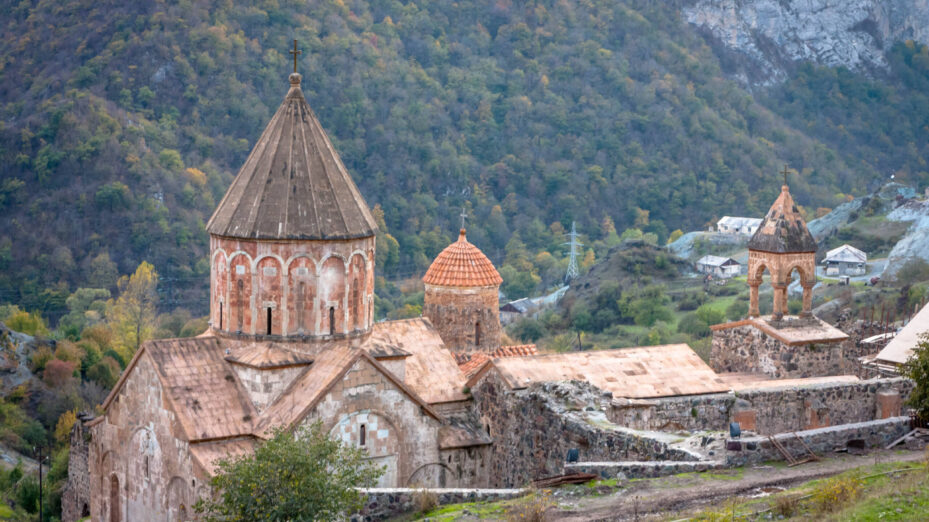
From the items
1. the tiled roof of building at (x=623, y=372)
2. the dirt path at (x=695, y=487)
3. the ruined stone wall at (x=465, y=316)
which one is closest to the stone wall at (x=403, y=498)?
the dirt path at (x=695, y=487)

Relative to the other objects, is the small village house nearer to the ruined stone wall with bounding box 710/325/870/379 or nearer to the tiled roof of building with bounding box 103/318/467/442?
the ruined stone wall with bounding box 710/325/870/379

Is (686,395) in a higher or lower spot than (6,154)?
lower

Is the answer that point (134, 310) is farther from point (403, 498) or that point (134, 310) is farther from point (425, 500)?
point (425, 500)

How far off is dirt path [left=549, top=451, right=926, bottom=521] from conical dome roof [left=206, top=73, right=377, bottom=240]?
711cm

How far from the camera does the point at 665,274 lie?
64.2 m

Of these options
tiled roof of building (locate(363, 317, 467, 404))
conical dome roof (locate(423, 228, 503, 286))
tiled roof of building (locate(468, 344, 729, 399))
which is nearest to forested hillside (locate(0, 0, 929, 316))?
conical dome roof (locate(423, 228, 503, 286))

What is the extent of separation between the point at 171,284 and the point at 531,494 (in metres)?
45.0

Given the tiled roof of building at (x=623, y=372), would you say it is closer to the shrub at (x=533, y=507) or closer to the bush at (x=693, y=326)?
the shrub at (x=533, y=507)

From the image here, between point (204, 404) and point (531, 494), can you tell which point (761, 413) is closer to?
point (531, 494)

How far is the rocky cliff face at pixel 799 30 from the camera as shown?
3713 inches

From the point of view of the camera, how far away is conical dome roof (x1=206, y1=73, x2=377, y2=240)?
773 inches

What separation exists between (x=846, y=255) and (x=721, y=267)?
A: 7.46 metres

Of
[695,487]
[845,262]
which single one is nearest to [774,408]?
[695,487]

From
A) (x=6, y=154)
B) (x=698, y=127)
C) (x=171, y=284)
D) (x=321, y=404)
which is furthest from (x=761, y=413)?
(x=698, y=127)
